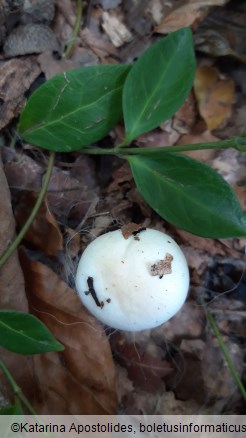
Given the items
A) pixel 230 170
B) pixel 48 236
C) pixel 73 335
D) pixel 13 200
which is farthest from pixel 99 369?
pixel 230 170

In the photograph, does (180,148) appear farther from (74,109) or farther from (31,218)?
(31,218)

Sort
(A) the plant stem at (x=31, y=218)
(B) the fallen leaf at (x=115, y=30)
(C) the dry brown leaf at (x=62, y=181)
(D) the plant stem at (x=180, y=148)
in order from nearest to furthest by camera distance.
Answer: (D) the plant stem at (x=180, y=148) → (A) the plant stem at (x=31, y=218) → (C) the dry brown leaf at (x=62, y=181) → (B) the fallen leaf at (x=115, y=30)

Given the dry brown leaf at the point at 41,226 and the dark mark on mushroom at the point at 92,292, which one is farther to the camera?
the dry brown leaf at the point at 41,226

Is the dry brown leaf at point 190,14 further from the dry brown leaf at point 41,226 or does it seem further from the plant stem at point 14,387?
the plant stem at point 14,387

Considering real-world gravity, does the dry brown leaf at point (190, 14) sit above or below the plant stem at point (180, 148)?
above

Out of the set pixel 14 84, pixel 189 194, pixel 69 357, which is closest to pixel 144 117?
pixel 189 194

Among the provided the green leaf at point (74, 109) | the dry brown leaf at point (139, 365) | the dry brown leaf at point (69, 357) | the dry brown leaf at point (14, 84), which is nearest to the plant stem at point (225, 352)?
the dry brown leaf at point (139, 365)

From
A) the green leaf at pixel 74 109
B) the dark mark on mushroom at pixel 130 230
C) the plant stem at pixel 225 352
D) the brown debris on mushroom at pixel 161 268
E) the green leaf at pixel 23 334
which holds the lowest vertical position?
the plant stem at pixel 225 352
